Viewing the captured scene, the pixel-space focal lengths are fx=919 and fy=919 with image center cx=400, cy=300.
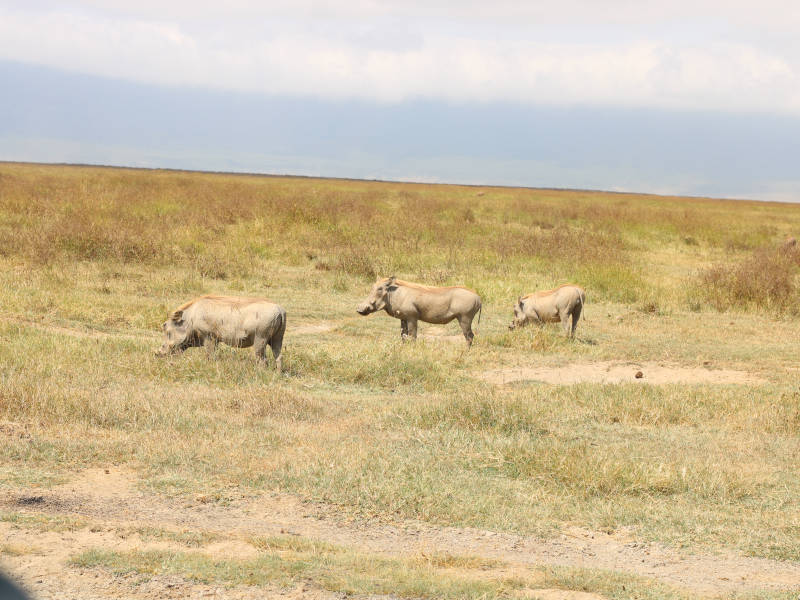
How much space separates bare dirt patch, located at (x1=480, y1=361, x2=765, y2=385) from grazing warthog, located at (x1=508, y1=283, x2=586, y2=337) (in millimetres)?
1289

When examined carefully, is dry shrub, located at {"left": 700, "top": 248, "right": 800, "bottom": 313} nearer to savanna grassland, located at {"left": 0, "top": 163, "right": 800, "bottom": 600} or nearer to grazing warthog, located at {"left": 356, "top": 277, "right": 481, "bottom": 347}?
savanna grassland, located at {"left": 0, "top": 163, "right": 800, "bottom": 600}

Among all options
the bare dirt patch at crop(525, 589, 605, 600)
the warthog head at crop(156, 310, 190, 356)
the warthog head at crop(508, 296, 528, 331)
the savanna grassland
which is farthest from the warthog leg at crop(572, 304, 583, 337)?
the bare dirt patch at crop(525, 589, 605, 600)

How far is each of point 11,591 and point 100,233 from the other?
16992mm

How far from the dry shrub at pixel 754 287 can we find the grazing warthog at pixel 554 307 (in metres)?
4.65

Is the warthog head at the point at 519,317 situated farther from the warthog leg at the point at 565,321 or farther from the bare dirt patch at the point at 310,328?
the bare dirt patch at the point at 310,328

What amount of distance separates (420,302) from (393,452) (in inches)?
203

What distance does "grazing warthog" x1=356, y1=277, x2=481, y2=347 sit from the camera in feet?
38.7

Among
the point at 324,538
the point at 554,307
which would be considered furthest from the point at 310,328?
the point at 324,538

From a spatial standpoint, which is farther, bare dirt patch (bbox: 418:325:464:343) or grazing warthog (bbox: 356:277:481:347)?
bare dirt patch (bbox: 418:325:464:343)

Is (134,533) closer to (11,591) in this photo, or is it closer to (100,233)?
(11,591)

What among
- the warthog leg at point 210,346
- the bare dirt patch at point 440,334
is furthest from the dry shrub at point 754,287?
the warthog leg at point 210,346

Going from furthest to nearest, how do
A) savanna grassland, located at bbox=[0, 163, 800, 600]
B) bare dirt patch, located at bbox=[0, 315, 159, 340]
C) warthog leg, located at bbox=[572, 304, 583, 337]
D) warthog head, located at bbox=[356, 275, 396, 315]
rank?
warthog leg, located at bbox=[572, 304, 583, 337], warthog head, located at bbox=[356, 275, 396, 315], bare dirt patch, located at bbox=[0, 315, 159, 340], savanna grassland, located at bbox=[0, 163, 800, 600]

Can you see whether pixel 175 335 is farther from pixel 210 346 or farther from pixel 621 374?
pixel 621 374

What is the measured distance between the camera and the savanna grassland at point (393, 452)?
4.68 meters
